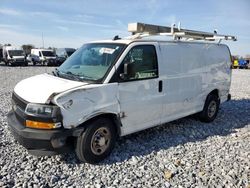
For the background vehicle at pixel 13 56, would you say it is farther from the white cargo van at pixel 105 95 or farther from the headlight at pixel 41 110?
the headlight at pixel 41 110

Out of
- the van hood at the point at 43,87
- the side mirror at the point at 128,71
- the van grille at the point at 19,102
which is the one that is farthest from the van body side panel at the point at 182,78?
the van grille at the point at 19,102

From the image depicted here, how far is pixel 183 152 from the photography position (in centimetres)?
500

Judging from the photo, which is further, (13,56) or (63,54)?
(63,54)

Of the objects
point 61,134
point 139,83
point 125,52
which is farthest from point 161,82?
point 61,134

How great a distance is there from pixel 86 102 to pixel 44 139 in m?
0.82

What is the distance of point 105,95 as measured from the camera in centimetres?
426

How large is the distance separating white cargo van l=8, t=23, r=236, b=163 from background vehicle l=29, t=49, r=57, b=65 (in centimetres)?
2999

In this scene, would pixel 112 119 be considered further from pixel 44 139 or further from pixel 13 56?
pixel 13 56

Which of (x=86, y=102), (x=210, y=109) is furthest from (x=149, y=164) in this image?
(x=210, y=109)

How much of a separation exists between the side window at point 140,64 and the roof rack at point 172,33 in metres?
0.79

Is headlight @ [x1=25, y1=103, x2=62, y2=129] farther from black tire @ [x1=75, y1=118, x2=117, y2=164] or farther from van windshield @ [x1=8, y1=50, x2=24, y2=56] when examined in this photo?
van windshield @ [x1=8, y1=50, x2=24, y2=56]

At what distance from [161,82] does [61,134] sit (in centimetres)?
234

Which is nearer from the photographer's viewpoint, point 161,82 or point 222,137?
point 161,82

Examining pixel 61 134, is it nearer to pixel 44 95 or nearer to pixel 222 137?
pixel 44 95
